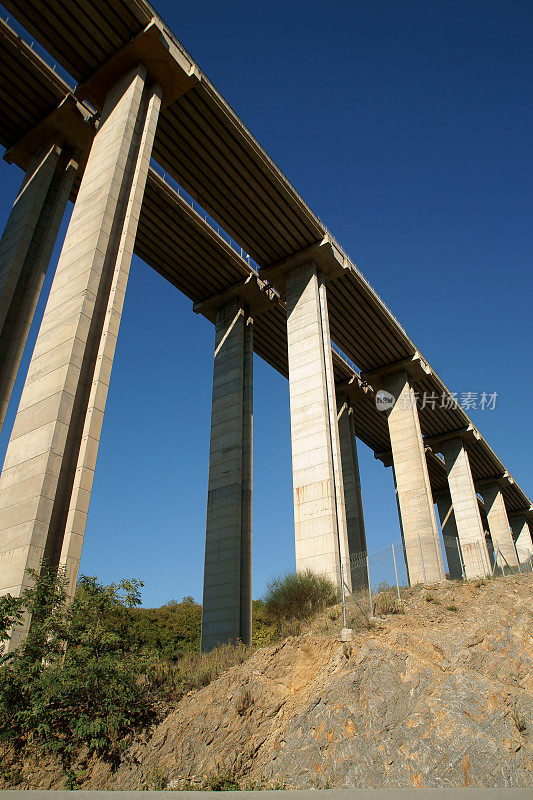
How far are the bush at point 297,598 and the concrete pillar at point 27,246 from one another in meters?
9.44

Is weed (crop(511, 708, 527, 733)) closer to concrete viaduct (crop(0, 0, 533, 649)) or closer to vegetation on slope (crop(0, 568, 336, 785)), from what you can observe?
vegetation on slope (crop(0, 568, 336, 785))

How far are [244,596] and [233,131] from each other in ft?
56.5

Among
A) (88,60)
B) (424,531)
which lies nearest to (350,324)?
(424,531)

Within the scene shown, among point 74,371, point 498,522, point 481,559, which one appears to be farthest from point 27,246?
point 498,522

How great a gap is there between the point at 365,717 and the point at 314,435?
43.6ft

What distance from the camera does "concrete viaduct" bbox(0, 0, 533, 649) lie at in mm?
13312

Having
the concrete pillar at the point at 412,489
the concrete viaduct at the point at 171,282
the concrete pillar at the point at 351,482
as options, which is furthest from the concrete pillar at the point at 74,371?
the concrete pillar at the point at 351,482

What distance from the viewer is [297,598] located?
1695 centimetres

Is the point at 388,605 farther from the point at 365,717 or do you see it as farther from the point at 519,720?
the point at 519,720

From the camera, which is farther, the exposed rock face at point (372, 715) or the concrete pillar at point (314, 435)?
the concrete pillar at point (314, 435)

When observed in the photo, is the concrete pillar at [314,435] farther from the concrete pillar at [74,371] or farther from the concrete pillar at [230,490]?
the concrete pillar at [74,371]

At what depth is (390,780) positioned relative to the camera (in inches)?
331

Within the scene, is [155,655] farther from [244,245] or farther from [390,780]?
[244,245]

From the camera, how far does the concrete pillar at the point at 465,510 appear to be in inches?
1363
